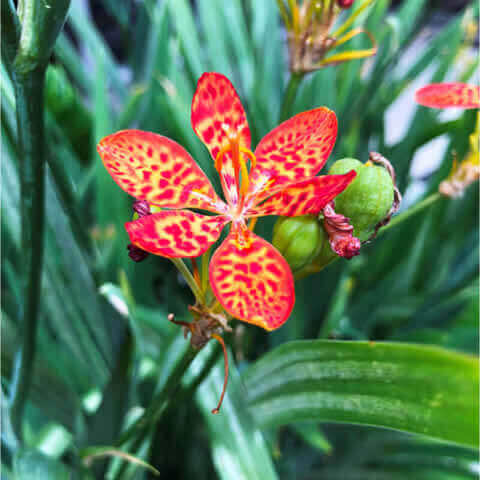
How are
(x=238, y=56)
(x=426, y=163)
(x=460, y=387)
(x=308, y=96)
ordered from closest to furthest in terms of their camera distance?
(x=460, y=387), (x=308, y=96), (x=238, y=56), (x=426, y=163)

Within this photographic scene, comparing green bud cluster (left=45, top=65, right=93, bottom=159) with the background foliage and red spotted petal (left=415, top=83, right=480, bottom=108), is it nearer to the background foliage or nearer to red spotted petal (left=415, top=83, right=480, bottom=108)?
the background foliage

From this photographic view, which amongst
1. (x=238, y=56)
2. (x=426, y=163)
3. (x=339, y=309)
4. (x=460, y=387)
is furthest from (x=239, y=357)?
(x=426, y=163)

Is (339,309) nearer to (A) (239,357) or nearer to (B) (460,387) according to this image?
(A) (239,357)

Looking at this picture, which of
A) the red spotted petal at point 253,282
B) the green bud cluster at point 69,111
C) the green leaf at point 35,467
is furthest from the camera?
the green bud cluster at point 69,111

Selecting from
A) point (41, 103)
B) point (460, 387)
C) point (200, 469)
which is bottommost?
point (200, 469)

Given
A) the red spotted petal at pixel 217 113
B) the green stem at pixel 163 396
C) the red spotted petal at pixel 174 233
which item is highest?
the red spotted petal at pixel 217 113

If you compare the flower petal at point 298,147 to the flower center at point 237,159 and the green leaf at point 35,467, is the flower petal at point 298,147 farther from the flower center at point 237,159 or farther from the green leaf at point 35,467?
the green leaf at point 35,467

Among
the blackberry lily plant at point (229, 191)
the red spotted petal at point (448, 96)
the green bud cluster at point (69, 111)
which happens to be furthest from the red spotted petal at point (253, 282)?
the green bud cluster at point (69, 111)

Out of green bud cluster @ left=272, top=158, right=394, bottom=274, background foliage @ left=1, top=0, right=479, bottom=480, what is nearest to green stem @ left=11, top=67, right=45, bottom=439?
background foliage @ left=1, top=0, right=479, bottom=480
